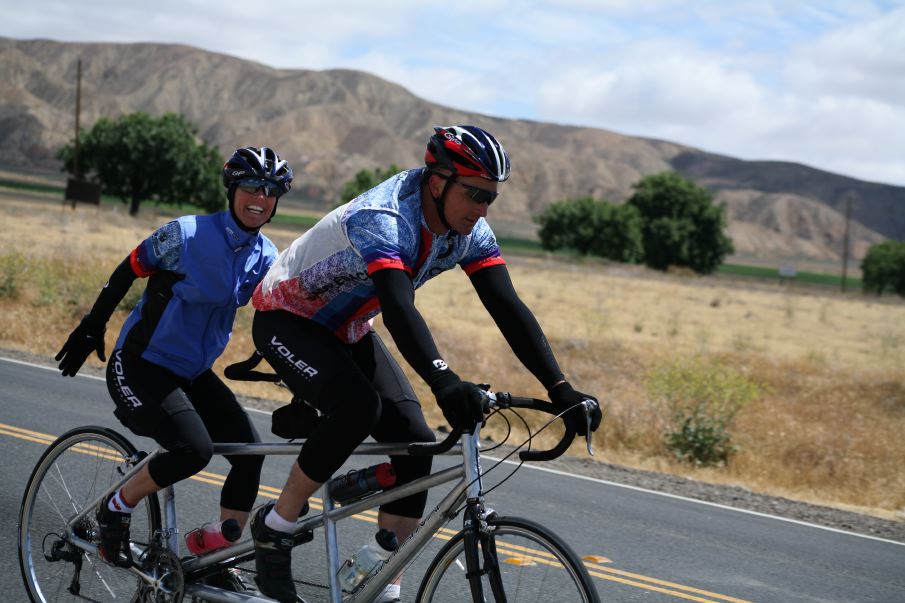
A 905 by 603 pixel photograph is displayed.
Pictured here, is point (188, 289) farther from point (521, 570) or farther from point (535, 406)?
point (521, 570)

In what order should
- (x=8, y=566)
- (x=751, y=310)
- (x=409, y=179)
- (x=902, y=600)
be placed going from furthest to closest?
(x=751, y=310) < (x=902, y=600) < (x=8, y=566) < (x=409, y=179)

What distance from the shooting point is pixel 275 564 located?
3734 millimetres

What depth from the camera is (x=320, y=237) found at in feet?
12.2

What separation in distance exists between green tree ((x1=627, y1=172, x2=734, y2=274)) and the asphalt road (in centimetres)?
9634

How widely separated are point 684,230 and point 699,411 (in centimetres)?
9335

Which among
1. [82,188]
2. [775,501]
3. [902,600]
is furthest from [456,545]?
[82,188]

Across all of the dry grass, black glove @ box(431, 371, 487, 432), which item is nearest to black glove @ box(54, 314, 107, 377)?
black glove @ box(431, 371, 487, 432)

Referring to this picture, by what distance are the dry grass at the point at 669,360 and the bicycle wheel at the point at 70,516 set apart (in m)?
7.49

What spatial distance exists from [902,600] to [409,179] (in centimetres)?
433

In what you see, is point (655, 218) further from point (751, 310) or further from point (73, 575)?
point (73, 575)

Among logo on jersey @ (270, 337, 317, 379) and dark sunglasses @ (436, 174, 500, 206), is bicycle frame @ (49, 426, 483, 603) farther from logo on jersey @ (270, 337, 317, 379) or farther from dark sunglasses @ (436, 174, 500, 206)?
dark sunglasses @ (436, 174, 500, 206)

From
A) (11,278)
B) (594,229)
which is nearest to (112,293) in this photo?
(11,278)

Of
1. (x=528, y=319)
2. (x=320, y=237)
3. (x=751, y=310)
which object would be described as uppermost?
(x=320, y=237)

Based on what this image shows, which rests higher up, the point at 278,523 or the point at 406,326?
the point at 406,326
